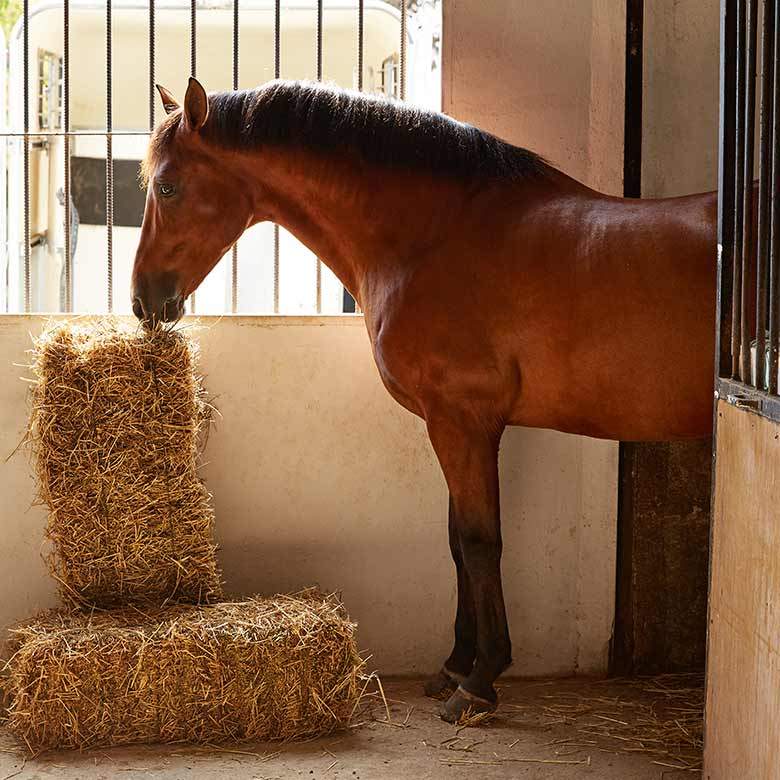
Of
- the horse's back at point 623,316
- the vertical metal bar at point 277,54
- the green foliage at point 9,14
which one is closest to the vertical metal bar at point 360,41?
the vertical metal bar at point 277,54

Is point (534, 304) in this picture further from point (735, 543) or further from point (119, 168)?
point (119, 168)

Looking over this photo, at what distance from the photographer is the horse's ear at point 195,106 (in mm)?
2846

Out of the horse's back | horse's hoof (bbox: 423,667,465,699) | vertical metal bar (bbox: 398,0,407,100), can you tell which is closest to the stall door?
the horse's back

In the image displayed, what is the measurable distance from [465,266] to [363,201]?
397mm

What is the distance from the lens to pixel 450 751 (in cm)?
271

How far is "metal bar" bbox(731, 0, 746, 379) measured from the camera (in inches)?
82.4

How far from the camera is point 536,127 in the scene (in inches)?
130

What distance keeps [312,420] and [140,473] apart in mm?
674

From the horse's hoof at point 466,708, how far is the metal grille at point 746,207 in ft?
4.23

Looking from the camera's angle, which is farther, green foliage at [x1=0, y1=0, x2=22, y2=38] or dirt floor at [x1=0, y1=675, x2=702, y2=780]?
green foliage at [x1=0, y1=0, x2=22, y2=38]

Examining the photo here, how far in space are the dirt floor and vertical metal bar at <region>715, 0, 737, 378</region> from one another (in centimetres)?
117

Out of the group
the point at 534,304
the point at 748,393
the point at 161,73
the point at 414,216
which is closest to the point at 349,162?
the point at 414,216

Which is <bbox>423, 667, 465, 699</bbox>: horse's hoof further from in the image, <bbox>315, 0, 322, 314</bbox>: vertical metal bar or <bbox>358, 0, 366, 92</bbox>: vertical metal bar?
<bbox>358, 0, 366, 92</bbox>: vertical metal bar

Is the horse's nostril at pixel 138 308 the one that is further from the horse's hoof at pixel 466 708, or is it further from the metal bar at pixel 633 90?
the metal bar at pixel 633 90
